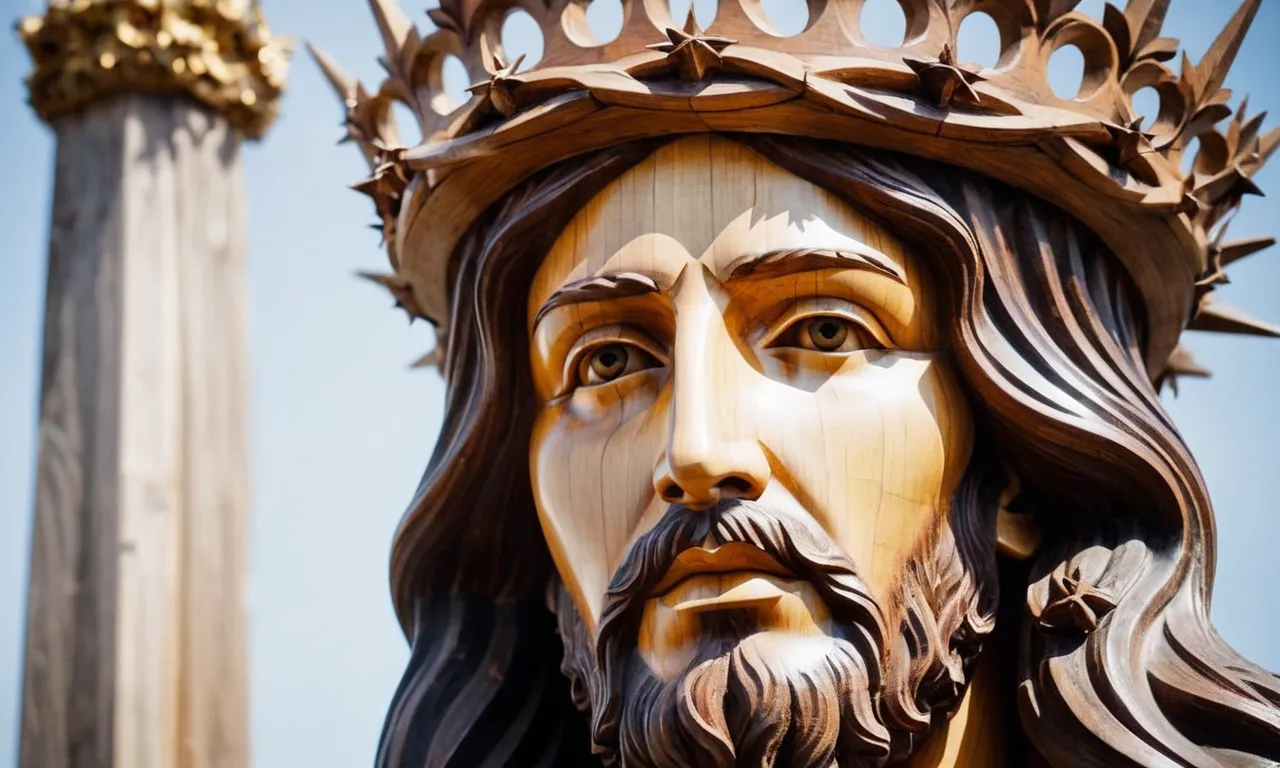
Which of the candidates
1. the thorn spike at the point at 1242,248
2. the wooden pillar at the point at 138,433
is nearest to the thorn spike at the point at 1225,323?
the thorn spike at the point at 1242,248

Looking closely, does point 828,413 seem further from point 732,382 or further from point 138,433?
point 138,433

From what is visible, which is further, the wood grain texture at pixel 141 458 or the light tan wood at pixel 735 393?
the wood grain texture at pixel 141 458

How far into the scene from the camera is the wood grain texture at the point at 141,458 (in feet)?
16.3

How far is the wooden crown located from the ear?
41 centimetres

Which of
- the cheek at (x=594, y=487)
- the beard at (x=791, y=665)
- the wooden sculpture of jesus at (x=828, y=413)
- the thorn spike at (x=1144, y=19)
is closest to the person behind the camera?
the beard at (x=791, y=665)

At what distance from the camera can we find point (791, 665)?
11.1ft

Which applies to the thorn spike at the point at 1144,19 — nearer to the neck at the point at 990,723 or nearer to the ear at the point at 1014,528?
the ear at the point at 1014,528

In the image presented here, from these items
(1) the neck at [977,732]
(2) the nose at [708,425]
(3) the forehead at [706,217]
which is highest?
(3) the forehead at [706,217]

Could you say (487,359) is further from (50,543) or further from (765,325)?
(50,543)

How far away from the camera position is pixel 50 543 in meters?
5.10

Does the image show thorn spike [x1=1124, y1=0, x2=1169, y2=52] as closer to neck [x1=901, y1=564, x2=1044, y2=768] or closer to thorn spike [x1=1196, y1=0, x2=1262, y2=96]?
thorn spike [x1=1196, y1=0, x2=1262, y2=96]

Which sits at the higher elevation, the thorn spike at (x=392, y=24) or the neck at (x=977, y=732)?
the thorn spike at (x=392, y=24)

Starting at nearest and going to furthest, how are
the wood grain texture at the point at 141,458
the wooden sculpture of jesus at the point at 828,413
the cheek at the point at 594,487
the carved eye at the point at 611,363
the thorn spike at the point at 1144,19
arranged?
the wooden sculpture of jesus at the point at 828,413 < the cheek at the point at 594,487 < the carved eye at the point at 611,363 < the thorn spike at the point at 1144,19 < the wood grain texture at the point at 141,458

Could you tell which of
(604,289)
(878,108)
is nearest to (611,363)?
(604,289)
